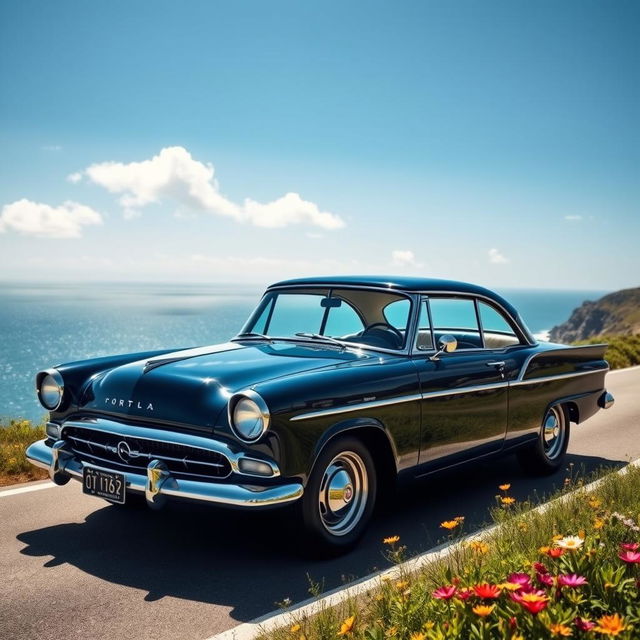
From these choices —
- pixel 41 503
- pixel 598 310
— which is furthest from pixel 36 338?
pixel 41 503

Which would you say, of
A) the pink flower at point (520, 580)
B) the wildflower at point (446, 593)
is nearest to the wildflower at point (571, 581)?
the pink flower at point (520, 580)

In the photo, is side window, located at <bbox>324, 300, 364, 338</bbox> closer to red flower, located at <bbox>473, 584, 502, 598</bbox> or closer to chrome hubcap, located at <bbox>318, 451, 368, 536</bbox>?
chrome hubcap, located at <bbox>318, 451, 368, 536</bbox>

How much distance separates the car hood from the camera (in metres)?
4.30

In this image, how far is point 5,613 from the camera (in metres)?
3.72

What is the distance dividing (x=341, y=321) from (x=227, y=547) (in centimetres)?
190

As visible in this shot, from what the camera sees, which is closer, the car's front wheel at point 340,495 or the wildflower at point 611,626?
the wildflower at point 611,626

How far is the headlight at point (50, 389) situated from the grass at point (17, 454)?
1.43 metres

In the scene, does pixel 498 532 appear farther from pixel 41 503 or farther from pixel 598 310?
pixel 598 310

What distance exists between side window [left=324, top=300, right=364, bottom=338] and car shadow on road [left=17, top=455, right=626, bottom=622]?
1.27m

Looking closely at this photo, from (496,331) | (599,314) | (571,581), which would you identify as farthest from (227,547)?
(599,314)

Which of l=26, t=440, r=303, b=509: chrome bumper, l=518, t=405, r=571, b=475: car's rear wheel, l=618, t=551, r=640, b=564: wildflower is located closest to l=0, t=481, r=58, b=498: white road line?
l=26, t=440, r=303, b=509: chrome bumper

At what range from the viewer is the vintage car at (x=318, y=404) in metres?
4.14

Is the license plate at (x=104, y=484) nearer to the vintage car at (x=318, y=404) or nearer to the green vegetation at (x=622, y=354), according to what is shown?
the vintage car at (x=318, y=404)

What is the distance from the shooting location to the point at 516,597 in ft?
7.95
